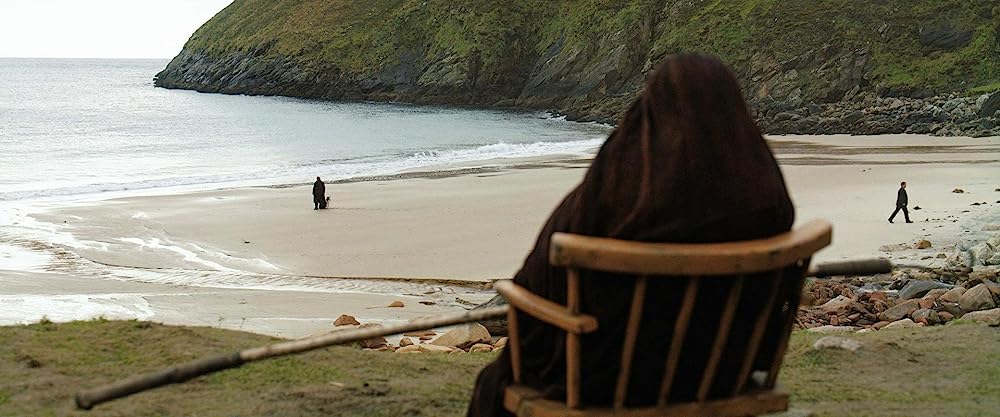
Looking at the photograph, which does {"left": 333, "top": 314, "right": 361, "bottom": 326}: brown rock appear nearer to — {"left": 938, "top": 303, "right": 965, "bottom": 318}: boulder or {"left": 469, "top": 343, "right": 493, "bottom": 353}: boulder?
{"left": 469, "top": 343, "right": 493, "bottom": 353}: boulder

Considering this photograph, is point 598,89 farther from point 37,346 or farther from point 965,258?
point 37,346

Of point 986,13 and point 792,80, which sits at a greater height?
point 986,13

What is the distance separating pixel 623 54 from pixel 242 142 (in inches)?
1184

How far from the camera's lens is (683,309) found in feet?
8.92

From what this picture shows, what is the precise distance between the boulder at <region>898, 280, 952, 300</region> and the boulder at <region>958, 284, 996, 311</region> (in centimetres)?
105

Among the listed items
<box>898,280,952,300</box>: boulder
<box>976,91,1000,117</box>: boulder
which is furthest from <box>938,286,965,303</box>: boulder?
<box>976,91,1000,117</box>: boulder

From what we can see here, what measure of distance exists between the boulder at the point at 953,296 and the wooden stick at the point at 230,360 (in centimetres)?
689

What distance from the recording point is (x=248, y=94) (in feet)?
320

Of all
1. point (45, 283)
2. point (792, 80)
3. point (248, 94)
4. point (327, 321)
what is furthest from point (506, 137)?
point (248, 94)

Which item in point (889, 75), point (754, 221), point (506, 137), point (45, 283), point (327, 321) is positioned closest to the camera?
point (754, 221)

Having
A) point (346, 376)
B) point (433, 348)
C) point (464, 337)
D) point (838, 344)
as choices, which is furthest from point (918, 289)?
point (346, 376)

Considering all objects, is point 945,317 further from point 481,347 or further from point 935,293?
point 481,347

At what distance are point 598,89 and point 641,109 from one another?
221 feet

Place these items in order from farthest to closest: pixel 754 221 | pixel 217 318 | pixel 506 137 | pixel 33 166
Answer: pixel 506 137, pixel 33 166, pixel 217 318, pixel 754 221
